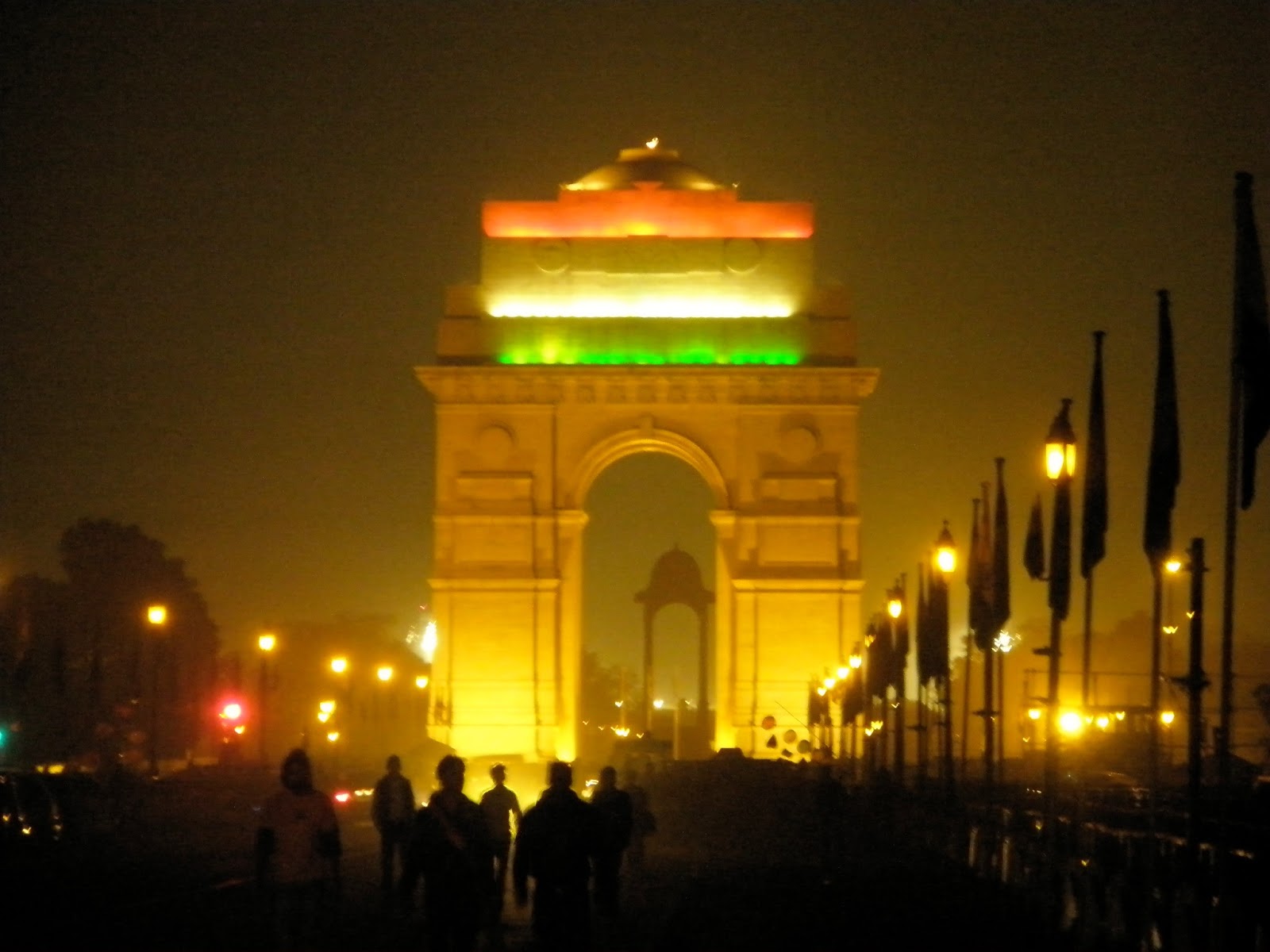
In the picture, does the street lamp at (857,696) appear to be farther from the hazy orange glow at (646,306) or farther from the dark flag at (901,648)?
the hazy orange glow at (646,306)

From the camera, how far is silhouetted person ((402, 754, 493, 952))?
18.8 m

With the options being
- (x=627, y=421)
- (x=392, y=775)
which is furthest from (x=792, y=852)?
(x=627, y=421)

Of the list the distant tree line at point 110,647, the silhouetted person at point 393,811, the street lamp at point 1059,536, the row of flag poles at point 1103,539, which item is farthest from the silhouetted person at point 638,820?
the distant tree line at point 110,647

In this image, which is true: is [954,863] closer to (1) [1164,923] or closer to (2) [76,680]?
(1) [1164,923]

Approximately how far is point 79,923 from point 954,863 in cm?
1206

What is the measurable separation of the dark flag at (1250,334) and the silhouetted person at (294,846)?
827 centimetres

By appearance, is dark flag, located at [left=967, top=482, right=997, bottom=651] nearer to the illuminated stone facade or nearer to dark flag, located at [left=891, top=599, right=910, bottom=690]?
dark flag, located at [left=891, top=599, right=910, bottom=690]

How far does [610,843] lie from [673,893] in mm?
9938

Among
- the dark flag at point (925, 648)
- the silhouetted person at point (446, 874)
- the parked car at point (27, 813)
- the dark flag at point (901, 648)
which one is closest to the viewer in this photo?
the silhouetted person at point (446, 874)

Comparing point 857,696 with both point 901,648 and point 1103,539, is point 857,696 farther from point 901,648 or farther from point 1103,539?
point 1103,539

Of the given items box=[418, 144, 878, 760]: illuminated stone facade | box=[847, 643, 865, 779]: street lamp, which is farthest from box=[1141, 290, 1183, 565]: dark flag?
box=[418, 144, 878, 760]: illuminated stone facade

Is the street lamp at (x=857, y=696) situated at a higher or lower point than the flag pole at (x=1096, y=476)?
lower

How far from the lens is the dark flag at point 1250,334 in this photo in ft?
68.5

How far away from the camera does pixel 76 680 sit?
289 feet
